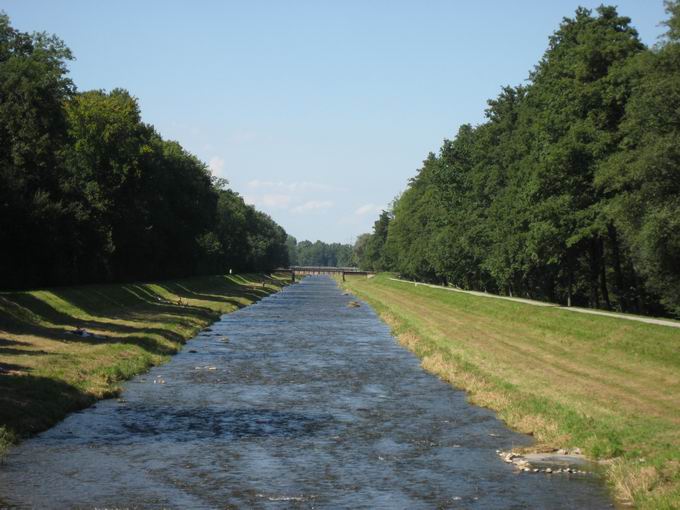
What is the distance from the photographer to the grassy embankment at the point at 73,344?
2673cm

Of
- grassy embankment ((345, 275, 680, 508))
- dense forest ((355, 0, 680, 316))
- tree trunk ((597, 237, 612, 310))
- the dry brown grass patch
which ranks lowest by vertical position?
the dry brown grass patch

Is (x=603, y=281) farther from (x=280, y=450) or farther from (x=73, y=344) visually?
(x=280, y=450)

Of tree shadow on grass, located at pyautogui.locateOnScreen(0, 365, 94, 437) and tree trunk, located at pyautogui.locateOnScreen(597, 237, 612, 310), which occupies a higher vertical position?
tree trunk, located at pyautogui.locateOnScreen(597, 237, 612, 310)

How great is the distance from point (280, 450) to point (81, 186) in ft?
231

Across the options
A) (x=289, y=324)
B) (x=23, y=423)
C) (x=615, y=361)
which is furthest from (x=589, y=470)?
(x=289, y=324)

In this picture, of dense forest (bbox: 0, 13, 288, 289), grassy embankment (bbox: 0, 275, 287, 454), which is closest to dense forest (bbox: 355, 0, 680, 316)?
grassy embankment (bbox: 0, 275, 287, 454)

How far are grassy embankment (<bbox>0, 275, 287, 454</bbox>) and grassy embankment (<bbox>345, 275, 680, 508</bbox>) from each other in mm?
13663

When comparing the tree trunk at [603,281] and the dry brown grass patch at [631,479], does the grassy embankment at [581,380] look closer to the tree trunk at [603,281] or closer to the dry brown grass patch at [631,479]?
the dry brown grass patch at [631,479]

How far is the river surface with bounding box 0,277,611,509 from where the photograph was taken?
1855 centimetres

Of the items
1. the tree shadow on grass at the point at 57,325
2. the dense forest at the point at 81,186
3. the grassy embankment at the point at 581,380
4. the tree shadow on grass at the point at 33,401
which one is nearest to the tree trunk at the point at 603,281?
the grassy embankment at the point at 581,380

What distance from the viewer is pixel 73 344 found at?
132ft

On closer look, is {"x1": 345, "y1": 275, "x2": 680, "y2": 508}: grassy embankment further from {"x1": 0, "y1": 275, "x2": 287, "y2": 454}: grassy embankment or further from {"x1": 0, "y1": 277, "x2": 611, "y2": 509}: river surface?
{"x1": 0, "y1": 275, "x2": 287, "y2": 454}: grassy embankment

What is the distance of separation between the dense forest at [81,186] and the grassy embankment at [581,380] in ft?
91.7

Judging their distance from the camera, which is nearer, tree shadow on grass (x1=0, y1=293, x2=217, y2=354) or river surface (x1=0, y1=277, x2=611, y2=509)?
river surface (x1=0, y1=277, x2=611, y2=509)
